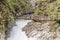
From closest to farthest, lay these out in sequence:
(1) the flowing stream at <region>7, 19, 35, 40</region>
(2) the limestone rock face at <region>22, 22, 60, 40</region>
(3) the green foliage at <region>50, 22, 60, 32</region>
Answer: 1. (2) the limestone rock face at <region>22, 22, 60, 40</region>
2. (3) the green foliage at <region>50, 22, 60, 32</region>
3. (1) the flowing stream at <region>7, 19, 35, 40</region>

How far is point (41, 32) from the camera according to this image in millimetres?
19359

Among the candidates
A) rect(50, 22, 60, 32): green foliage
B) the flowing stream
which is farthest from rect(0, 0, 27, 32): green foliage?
rect(50, 22, 60, 32): green foliage

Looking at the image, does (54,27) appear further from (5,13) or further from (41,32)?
(5,13)

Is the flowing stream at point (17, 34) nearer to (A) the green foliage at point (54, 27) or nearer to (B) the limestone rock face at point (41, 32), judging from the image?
(B) the limestone rock face at point (41, 32)

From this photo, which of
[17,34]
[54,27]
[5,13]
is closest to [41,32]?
[54,27]

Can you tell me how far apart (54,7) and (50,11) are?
0.61 metres

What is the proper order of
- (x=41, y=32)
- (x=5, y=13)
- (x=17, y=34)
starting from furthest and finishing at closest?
(x=17, y=34) → (x=5, y=13) → (x=41, y=32)

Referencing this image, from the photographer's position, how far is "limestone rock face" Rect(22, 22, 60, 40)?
1803 centimetres

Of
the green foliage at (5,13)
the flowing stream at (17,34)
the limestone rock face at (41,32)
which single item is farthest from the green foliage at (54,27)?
the green foliage at (5,13)

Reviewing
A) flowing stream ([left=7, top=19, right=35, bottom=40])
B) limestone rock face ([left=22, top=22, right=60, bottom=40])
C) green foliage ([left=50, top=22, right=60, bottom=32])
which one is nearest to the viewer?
limestone rock face ([left=22, top=22, right=60, bottom=40])

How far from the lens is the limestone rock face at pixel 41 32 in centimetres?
1803

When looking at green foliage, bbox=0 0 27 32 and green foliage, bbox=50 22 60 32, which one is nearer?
green foliage, bbox=0 0 27 32

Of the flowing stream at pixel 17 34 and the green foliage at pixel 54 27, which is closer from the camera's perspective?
the green foliage at pixel 54 27

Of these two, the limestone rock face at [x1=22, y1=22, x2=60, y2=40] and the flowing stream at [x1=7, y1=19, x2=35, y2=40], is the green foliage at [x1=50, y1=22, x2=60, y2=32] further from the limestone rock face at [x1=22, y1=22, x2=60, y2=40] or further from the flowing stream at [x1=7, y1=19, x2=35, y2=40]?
the flowing stream at [x1=7, y1=19, x2=35, y2=40]
